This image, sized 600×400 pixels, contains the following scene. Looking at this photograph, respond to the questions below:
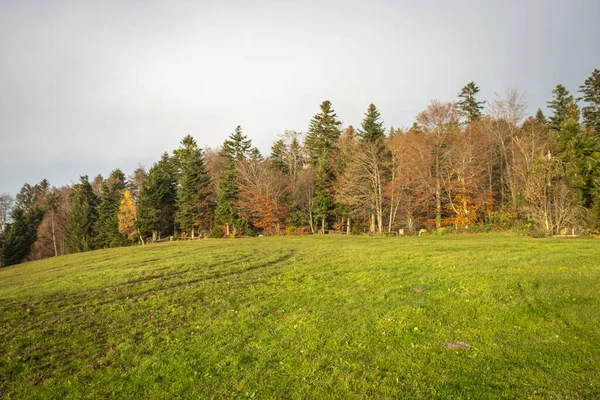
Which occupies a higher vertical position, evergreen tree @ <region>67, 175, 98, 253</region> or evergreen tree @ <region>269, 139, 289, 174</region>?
evergreen tree @ <region>269, 139, 289, 174</region>

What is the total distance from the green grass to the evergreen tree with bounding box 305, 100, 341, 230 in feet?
106

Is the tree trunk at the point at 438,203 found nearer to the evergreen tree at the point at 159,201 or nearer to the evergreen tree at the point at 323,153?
the evergreen tree at the point at 323,153

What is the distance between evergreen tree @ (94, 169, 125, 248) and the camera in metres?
58.4

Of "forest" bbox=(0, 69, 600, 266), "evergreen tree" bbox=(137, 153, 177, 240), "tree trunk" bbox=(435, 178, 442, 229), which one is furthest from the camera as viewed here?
"evergreen tree" bbox=(137, 153, 177, 240)

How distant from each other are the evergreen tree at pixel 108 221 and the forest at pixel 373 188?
0.19 m

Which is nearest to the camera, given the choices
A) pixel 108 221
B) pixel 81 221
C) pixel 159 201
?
pixel 159 201

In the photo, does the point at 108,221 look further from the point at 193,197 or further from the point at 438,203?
the point at 438,203

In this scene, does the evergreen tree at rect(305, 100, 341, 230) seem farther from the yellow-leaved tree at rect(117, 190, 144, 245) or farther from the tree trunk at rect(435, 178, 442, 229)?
the yellow-leaved tree at rect(117, 190, 144, 245)

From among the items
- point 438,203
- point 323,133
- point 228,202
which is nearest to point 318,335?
point 438,203

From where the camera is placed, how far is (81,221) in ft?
200

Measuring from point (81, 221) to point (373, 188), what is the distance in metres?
53.4

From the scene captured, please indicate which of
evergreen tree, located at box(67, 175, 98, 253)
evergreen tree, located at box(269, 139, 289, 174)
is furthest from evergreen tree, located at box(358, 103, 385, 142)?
evergreen tree, located at box(67, 175, 98, 253)

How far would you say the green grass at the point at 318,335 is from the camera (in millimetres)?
5801

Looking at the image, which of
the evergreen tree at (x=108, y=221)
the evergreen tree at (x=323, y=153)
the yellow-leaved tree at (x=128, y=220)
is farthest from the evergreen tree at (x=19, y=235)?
the evergreen tree at (x=323, y=153)
